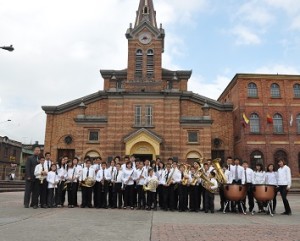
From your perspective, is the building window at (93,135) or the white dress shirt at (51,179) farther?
the building window at (93,135)

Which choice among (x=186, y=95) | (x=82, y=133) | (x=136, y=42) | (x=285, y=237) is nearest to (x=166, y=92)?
(x=186, y=95)

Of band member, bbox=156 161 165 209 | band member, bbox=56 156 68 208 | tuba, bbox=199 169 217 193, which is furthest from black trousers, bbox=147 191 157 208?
band member, bbox=56 156 68 208

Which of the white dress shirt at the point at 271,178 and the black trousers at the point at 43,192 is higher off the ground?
the white dress shirt at the point at 271,178

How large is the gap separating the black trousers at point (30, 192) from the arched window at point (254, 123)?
25883 millimetres

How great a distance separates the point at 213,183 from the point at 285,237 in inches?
227

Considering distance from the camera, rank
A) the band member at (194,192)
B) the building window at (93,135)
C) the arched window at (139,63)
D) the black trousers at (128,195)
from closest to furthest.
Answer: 1. the band member at (194,192)
2. the black trousers at (128,195)
3. the building window at (93,135)
4. the arched window at (139,63)

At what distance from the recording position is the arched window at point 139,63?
34.5 m

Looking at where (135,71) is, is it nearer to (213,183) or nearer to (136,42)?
(136,42)

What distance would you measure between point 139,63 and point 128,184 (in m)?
23.0

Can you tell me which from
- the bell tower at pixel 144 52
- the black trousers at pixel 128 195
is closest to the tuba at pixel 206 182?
the black trousers at pixel 128 195

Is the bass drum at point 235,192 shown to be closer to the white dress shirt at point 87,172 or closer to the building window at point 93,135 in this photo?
the white dress shirt at point 87,172

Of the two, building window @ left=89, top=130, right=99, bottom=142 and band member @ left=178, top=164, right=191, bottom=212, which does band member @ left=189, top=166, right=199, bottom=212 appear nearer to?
band member @ left=178, top=164, right=191, bottom=212

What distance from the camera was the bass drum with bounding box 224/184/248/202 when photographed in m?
12.1

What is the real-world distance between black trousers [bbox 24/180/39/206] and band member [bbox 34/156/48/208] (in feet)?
0.20
